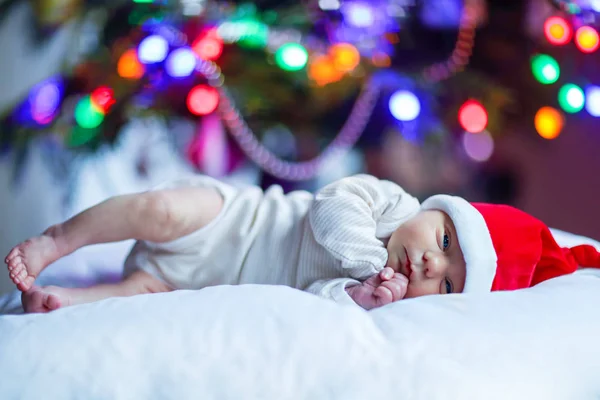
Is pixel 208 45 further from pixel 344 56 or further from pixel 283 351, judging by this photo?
pixel 283 351

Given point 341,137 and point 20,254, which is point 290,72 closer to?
point 341,137

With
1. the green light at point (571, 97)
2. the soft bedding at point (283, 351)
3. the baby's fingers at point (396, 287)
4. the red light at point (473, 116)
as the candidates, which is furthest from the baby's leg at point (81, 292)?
the green light at point (571, 97)

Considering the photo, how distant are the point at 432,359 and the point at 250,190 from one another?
584 millimetres

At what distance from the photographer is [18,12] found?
1.72 meters

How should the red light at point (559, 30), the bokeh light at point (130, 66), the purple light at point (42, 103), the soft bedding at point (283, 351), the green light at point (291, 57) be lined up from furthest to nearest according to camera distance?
the red light at point (559, 30)
the green light at point (291, 57)
the bokeh light at point (130, 66)
the purple light at point (42, 103)
the soft bedding at point (283, 351)

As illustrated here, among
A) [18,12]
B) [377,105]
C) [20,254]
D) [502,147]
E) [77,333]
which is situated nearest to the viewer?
[77,333]

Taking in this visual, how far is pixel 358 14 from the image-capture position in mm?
2117

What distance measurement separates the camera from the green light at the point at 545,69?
7.37ft

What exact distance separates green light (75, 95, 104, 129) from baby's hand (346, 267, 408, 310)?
1094 millimetres

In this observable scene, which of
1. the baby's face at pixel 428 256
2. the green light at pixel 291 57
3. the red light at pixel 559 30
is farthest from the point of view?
the red light at pixel 559 30

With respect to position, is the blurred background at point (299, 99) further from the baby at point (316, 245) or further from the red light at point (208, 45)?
the baby at point (316, 245)

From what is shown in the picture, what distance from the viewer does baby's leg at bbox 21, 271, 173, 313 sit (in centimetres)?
93

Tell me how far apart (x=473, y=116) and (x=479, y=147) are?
1.58 feet

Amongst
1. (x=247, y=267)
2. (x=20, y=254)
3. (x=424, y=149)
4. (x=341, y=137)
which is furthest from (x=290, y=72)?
(x=20, y=254)
